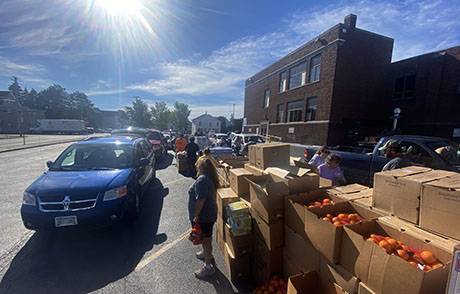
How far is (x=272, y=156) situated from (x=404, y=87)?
62.4 feet

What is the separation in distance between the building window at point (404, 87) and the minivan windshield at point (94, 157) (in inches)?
791

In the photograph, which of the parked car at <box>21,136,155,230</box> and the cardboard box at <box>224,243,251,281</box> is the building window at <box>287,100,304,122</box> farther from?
the cardboard box at <box>224,243,251,281</box>

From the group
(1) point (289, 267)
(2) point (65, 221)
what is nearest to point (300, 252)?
(1) point (289, 267)

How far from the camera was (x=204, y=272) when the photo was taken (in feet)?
10.9

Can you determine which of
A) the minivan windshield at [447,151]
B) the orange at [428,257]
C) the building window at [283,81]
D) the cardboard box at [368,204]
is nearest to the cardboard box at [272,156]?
the cardboard box at [368,204]

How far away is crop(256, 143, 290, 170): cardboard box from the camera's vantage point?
167 inches

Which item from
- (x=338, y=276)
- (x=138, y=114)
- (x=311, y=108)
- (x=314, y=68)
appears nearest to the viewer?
(x=338, y=276)

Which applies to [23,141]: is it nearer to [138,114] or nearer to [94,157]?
[94,157]

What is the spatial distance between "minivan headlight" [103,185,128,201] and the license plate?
512mm

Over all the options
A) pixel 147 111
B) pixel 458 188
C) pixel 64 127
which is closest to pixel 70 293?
pixel 458 188

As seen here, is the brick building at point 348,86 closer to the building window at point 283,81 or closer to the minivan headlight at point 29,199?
the building window at point 283,81

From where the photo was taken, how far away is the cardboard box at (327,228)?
2209mm

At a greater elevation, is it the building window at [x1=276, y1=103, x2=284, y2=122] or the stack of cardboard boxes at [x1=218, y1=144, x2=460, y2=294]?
the building window at [x1=276, y1=103, x2=284, y2=122]

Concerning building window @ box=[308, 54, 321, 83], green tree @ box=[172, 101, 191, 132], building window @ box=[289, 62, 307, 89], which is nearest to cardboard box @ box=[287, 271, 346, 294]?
building window @ box=[308, 54, 321, 83]
